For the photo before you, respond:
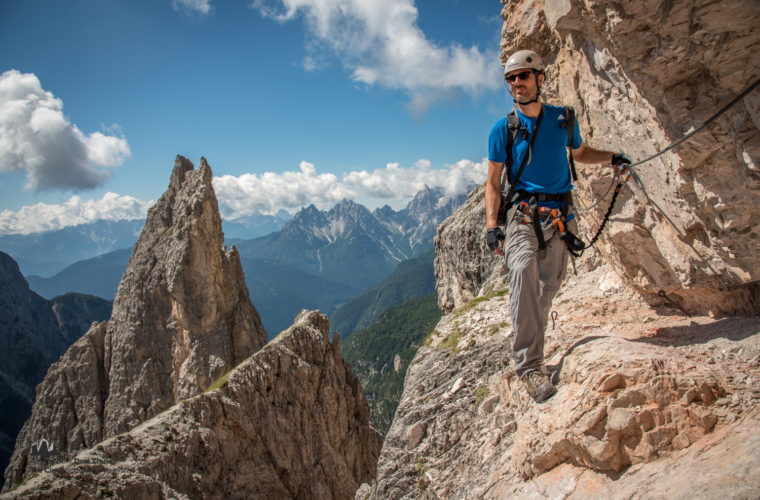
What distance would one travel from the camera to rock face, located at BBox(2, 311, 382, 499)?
1495cm

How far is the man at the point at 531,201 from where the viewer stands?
17.1 ft

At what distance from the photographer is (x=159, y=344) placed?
4297cm

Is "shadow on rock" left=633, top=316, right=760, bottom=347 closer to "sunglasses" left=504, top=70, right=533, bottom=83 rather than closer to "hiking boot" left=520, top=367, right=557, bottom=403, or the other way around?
"hiking boot" left=520, top=367, right=557, bottom=403

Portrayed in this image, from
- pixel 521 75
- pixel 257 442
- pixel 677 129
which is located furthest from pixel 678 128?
pixel 257 442

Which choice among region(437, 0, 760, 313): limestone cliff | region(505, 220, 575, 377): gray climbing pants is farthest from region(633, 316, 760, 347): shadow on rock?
region(505, 220, 575, 377): gray climbing pants

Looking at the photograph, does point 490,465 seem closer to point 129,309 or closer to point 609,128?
point 609,128

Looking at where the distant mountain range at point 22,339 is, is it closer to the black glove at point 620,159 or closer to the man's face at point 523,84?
the man's face at point 523,84

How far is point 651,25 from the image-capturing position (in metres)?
4.42

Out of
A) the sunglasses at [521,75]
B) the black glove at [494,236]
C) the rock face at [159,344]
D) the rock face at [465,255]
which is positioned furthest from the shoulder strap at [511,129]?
the rock face at [159,344]

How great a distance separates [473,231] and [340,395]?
596 inches

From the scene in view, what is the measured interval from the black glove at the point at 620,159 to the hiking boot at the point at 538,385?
3093 millimetres

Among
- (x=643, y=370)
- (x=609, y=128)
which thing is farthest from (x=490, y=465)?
(x=609, y=128)

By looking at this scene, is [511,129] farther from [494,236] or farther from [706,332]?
[706,332]

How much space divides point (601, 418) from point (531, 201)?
276 centimetres
